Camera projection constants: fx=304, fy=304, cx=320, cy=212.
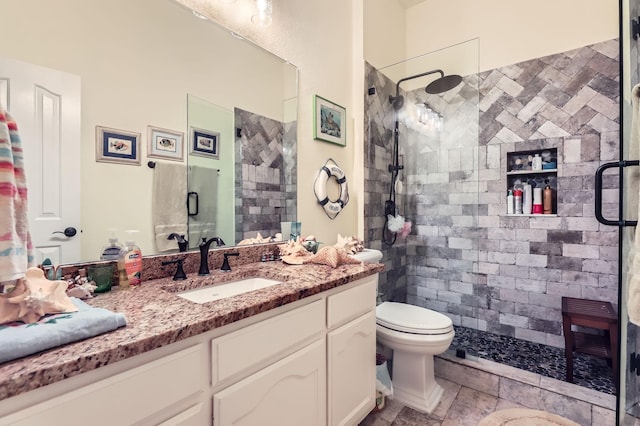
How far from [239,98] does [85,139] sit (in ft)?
2.63

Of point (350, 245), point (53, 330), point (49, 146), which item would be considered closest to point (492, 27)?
point (350, 245)

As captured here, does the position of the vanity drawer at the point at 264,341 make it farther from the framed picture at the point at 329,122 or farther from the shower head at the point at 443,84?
the shower head at the point at 443,84

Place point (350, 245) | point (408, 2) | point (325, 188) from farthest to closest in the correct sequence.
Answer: point (408, 2) < point (325, 188) < point (350, 245)

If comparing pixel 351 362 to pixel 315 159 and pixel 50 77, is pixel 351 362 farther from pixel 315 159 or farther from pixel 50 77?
pixel 50 77

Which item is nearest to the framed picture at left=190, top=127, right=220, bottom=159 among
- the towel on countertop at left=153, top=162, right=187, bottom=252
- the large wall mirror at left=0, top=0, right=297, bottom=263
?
the large wall mirror at left=0, top=0, right=297, bottom=263

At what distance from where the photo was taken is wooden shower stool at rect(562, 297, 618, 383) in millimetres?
1947

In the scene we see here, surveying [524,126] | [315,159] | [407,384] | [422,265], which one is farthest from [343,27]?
[407,384]

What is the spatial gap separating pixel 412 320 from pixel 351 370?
0.68m

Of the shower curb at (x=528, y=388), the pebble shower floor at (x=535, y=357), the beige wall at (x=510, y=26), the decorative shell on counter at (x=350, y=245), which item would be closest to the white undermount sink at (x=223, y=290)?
the decorative shell on counter at (x=350, y=245)

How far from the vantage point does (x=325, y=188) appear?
7.27 feet

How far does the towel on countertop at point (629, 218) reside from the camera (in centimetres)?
103

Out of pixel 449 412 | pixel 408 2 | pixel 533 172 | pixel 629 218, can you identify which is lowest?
pixel 449 412

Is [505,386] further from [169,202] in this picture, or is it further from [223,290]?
[169,202]

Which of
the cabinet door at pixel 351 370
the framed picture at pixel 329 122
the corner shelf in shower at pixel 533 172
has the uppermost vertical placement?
the framed picture at pixel 329 122
